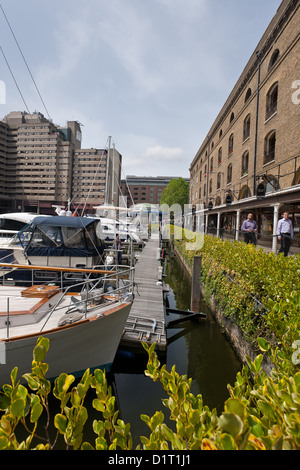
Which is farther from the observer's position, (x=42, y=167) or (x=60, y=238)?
(x=42, y=167)

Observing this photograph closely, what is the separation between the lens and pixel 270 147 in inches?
679

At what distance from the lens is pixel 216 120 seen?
3117 cm

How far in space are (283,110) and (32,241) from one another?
618 inches

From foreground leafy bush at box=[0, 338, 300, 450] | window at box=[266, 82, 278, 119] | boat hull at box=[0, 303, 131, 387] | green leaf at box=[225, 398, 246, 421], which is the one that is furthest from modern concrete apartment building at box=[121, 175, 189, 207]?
green leaf at box=[225, 398, 246, 421]

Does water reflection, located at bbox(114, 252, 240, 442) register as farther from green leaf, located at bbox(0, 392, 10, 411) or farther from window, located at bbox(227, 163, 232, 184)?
window, located at bbox(227, 163, 232, 184)

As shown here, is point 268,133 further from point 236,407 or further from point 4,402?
point 4,402

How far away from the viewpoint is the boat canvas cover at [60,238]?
27.3 ft

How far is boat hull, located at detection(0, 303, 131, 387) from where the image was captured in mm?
4543

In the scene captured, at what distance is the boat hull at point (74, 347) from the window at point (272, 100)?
692 inches

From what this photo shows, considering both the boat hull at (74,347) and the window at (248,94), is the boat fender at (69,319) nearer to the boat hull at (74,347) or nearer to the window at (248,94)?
the boat hull at (74,347)

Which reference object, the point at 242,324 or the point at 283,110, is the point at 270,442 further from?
the point at 283,110

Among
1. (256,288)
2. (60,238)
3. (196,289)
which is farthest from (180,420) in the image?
(196,289)

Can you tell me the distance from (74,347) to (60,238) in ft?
14.5

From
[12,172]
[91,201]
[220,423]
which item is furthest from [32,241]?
[12,172]
